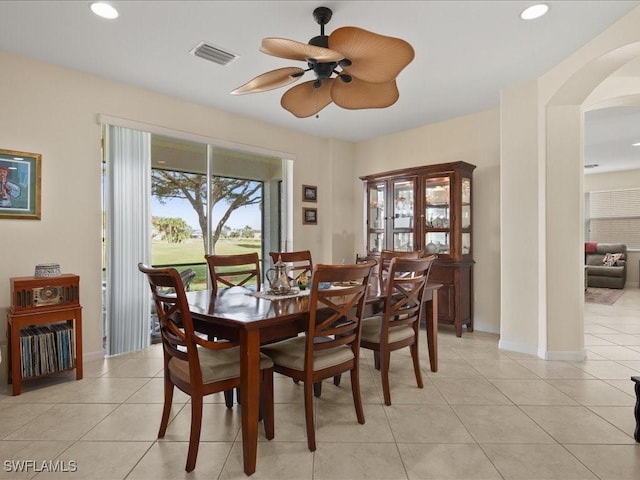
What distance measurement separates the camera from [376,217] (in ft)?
16.2

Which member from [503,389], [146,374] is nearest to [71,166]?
[146,374]

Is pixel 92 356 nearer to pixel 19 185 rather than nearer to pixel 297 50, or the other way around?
pixel 19 185

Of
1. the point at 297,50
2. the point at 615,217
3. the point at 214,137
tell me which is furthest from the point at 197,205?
the point at 615,217

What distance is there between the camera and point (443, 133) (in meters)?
4.58

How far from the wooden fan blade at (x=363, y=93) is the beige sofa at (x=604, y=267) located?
7.63m

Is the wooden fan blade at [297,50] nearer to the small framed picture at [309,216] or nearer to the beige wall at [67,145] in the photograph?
the beige wall at [67,145]

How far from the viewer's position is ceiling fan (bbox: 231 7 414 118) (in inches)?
67.3

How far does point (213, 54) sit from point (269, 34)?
0.55 m

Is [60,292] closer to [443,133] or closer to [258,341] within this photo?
[258,341]

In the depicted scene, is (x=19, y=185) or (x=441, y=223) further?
(x=441, y=223)

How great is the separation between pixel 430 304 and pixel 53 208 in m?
3.35

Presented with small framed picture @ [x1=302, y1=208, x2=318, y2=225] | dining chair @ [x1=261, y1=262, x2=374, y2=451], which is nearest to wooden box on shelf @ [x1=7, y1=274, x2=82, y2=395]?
dining chair @ [x1=261, y1=262, x2=374, y2=451]

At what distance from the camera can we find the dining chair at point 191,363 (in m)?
1.67

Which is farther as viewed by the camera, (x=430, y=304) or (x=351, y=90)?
(x=430, y=304)
